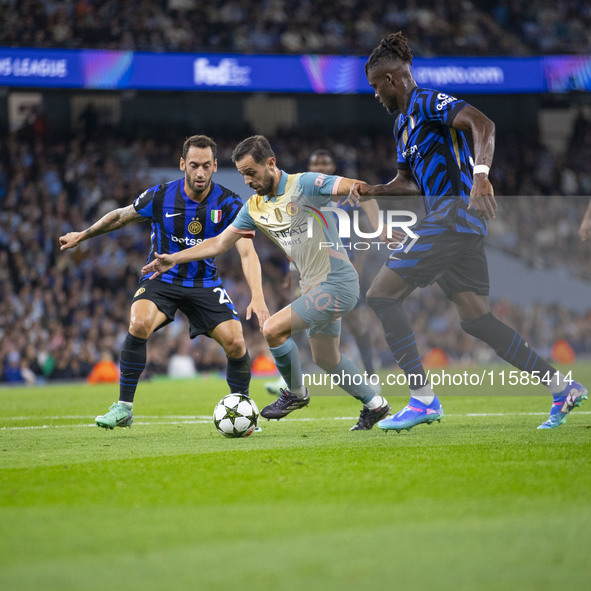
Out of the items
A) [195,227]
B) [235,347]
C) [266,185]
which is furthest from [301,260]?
[195,227]

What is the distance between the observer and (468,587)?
2.75m

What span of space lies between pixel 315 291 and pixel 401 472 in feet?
8.08

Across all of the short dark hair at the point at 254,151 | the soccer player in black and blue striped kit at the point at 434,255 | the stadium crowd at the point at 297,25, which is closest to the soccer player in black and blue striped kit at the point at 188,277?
the short dark hair at the point at 254,151

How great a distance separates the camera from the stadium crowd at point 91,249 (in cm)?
1923

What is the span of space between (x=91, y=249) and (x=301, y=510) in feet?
60.9

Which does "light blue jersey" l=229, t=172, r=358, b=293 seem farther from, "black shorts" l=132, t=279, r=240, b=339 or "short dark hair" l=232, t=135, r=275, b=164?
"black shorts" l=132, t=279, r=240, b=339


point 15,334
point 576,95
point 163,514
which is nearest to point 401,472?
point 163,514

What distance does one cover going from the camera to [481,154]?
20.1ft

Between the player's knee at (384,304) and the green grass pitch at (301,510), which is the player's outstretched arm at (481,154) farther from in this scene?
the green grass pitch at (301,510)

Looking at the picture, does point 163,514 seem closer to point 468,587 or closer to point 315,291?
point 468,587

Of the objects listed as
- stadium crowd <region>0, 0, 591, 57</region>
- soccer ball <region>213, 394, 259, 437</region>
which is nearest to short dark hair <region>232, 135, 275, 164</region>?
soccer ball <region>213, 394, 259, 437</region>

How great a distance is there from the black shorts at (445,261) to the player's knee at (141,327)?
2038 millimetres

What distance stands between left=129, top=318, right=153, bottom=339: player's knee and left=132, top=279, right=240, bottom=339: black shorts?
17 centimetres
